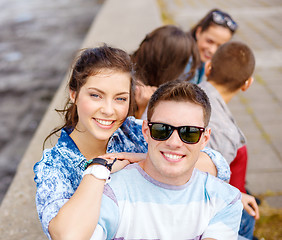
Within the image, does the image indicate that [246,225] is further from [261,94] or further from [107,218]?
[261,94]

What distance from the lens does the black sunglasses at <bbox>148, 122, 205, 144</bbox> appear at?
1.61 metres

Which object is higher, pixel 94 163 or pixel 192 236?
pixel 94 163

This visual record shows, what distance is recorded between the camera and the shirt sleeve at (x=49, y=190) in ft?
4.96

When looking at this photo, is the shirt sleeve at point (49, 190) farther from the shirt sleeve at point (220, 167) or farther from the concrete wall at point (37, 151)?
the concrete wall at point (37, 151)

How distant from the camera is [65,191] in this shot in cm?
162

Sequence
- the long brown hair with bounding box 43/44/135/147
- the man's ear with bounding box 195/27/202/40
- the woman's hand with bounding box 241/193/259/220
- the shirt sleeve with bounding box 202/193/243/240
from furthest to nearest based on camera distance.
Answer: the man's ear with bounding box 195/27/202/40 < the woman's hand with bounding box 241/193/259/220 < the long brown hair with bounding box 43/44/135/147 < the shirt sleeve with bounding box 202/193/243/240

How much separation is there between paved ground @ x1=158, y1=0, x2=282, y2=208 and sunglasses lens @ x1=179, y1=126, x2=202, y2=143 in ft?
7.00

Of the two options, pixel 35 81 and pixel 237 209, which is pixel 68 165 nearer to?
pixel 237 209

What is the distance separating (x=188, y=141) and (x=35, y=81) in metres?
5.89

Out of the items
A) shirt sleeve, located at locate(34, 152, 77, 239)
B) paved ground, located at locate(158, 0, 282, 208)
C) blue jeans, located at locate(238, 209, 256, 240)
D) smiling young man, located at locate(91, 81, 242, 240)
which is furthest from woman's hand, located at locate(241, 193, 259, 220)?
paved ground, located at locate(158, 0, 282, 208)

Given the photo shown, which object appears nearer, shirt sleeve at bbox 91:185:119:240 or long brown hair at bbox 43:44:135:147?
shirt sleeve at bbox 91:185:119:240

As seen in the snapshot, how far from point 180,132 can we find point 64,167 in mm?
591

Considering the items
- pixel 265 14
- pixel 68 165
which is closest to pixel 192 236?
pixel 68 165

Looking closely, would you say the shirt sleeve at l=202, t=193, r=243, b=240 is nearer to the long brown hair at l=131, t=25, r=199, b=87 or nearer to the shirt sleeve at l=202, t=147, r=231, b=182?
the shirt sleeve at l=202, t=147, r=231, b=182
